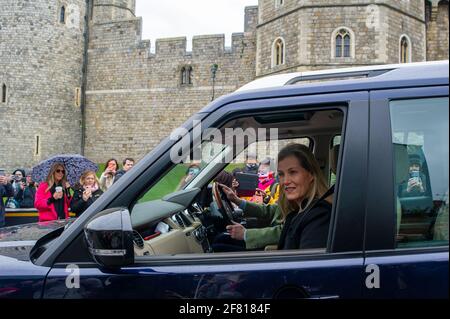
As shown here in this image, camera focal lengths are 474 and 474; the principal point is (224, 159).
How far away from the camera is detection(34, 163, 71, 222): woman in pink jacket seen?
601 cm

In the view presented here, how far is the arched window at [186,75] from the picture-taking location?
25.0m

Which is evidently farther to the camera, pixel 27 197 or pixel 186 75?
pixel 186 75

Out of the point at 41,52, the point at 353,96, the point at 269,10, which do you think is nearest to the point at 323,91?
the point at 353,96

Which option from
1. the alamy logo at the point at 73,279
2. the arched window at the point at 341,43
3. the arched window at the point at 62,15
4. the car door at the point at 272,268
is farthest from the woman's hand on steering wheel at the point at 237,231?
the arched window at the point at 62,15

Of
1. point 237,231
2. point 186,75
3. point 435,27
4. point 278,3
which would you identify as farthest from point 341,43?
point 237,231

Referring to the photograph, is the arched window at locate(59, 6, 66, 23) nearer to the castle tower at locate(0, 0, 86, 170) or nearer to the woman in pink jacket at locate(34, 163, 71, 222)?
the castle tower at locate(0, 0, 86, 170)

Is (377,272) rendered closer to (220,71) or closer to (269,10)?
(269,10)

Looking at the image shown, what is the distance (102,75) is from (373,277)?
26.4 meters

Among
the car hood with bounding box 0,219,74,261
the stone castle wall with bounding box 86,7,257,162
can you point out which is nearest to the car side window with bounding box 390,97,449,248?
the car hood with bounding box 0,219,74,261

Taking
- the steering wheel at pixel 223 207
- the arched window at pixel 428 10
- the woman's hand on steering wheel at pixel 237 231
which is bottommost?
the woman's hand on steering wheel at pixel 237 231

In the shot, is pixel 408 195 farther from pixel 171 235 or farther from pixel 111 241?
pixel 171 235

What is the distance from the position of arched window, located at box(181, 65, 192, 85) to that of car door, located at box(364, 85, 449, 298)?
78.1 feet

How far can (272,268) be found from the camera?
1.58 m

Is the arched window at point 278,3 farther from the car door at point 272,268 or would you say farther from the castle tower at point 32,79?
the car door at point 272,268
